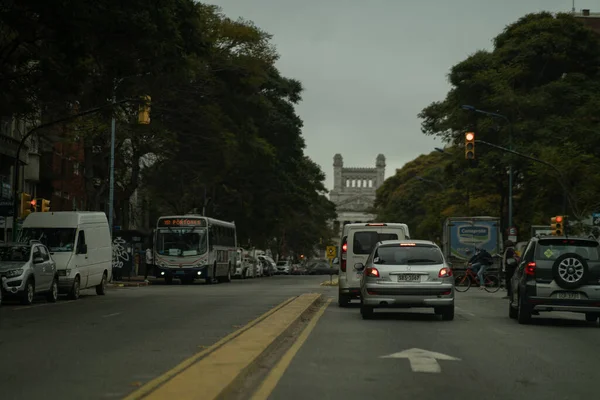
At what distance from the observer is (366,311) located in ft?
64.2

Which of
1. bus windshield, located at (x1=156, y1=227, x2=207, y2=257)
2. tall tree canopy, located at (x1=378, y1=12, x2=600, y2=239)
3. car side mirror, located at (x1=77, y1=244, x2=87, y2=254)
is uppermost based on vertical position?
tall tree canopy, located at (x1=378, y1=12, x2=600, y2=239)

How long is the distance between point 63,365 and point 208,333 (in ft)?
14.8

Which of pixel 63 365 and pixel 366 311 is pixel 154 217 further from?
pixel 63 365

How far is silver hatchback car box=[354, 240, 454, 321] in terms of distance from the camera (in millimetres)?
18828

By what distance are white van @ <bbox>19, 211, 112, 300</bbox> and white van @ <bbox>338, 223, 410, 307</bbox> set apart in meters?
8.63

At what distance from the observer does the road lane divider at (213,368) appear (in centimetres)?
848

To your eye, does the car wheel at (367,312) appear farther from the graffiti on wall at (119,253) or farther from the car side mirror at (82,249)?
the graffiti on wall at (119,253)

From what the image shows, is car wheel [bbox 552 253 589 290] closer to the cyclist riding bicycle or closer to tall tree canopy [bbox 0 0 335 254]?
tall tree canopy [bbox 0 0 335 254]

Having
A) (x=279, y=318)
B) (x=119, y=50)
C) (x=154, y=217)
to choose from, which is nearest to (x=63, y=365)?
(x=279, y=318)

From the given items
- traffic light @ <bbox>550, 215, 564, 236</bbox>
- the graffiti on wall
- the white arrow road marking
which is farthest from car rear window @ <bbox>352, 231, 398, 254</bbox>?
the graffiti on wall

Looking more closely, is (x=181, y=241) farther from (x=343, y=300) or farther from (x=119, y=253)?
(x=343, y=300)

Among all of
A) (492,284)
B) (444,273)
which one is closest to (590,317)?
(444,273)

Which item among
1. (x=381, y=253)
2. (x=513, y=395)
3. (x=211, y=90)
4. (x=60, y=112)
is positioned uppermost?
(x=211, y=90)

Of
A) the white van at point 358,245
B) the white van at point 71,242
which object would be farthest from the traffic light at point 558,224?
the white van at point 71,242
